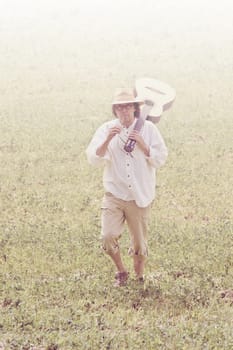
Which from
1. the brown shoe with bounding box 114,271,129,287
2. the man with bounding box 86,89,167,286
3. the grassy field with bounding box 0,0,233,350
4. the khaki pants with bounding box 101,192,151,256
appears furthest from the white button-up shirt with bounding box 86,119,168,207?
the grassy field with bounding box 0,0,233,350

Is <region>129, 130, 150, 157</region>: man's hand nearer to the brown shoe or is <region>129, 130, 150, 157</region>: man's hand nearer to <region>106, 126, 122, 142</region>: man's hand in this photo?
<region>106, 126, 122, 142</region>: man's hand

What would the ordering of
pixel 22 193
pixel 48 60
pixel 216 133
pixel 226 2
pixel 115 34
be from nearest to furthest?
1. pixel 22 193
2. pixel 216 133
3. pixel 48 60
4. pixel 115 34
5. pixel 226 2

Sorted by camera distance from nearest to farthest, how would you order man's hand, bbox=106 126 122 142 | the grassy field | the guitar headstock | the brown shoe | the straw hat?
the grassy field
man's hand, bbox=106 126 122 142
the straw hat
the guitar headstock
the brown shoe

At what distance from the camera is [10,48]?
30.5m

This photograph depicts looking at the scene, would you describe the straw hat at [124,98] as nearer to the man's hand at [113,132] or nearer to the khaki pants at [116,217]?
the man's hand at [113,132]

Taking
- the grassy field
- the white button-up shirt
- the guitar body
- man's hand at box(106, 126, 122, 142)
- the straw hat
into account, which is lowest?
the grassy field

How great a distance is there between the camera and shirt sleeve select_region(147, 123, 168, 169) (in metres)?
7.92

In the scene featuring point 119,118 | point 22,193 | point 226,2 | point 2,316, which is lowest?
point 226,2

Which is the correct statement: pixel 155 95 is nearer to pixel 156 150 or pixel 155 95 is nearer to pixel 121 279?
pixel 156 150

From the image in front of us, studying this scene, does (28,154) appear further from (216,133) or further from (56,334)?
(56,334)

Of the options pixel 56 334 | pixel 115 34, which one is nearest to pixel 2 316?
pixel 56 334

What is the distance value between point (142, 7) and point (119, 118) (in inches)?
1311

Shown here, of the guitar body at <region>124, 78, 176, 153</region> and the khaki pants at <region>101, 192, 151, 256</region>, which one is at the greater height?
the guitar body at <region>124, 78, 176, 153</region>

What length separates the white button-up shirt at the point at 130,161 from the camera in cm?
798
